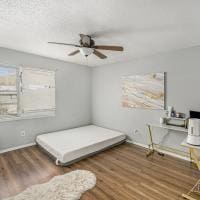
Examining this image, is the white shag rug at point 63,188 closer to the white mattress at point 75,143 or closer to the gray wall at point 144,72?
the white mattress at point 75,143

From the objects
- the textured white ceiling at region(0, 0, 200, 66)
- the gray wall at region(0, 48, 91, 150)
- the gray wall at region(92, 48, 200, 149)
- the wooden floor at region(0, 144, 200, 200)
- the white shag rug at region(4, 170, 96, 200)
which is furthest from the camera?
the gray wall at region(0, 48, 91, 150)

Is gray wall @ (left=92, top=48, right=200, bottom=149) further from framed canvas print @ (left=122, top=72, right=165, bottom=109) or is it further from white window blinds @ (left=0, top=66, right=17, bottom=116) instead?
white window blinds @ (left=0, top=66, right=17, bottom=116)

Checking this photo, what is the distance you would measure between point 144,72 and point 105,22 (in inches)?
81.7

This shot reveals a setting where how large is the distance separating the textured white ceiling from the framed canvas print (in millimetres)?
844

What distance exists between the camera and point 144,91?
375cm

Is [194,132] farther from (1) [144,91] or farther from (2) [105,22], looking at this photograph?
(2) [105,22]

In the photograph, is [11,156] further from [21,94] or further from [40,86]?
[40,86]

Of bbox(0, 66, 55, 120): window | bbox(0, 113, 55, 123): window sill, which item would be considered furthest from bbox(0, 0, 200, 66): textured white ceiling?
bbox(0, 113, 55, 123): window sill

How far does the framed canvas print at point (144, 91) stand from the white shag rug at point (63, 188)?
221 cm

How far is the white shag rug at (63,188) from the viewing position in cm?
195

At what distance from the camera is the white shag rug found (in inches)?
76.7

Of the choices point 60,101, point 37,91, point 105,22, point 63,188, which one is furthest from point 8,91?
point 105,22

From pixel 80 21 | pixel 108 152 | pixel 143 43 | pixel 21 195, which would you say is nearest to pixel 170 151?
pixel 108 152

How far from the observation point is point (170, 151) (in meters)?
3.35
